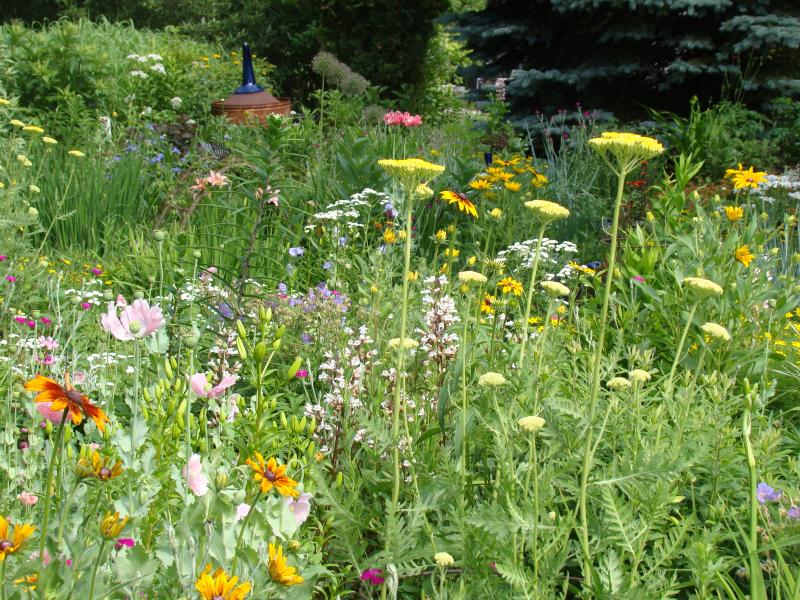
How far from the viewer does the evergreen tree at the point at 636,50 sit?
729 centimetres

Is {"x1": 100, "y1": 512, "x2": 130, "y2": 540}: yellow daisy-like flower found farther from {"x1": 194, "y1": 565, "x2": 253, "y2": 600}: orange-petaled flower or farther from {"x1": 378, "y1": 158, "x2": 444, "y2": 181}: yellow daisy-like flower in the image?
{"x1": 378, "y1": 158, "x2": 444, "y2": 181}: yellow daisy-like flower

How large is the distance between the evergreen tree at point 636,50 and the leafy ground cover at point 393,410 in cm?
299

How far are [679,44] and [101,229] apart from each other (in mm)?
5412

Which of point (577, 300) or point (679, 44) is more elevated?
point (679, 44)

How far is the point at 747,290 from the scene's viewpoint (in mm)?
3119

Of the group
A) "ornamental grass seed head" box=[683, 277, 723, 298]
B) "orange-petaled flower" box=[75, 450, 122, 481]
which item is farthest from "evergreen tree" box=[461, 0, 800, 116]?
"orange-petaled flower" box=[75, 450, 122, 481]

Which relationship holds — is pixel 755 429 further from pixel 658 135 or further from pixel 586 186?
pixel 658 135

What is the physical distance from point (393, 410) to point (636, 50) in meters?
6.76

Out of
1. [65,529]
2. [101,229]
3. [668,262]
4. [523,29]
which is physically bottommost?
[101,229]

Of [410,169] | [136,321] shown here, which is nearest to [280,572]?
[136,321]

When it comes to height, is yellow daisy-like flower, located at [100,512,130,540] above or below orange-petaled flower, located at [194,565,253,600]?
above

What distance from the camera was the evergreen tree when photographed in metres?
7.29

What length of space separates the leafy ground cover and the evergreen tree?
2.99 metres

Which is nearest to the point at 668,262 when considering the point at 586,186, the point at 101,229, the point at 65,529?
the point at 586,186
